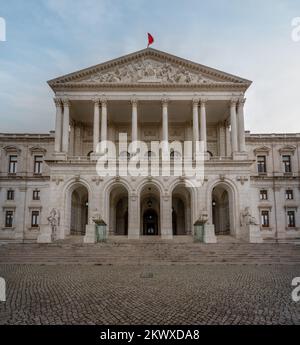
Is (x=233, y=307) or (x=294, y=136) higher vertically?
(x=294, y=136)

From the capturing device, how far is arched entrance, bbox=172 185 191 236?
4103 cm

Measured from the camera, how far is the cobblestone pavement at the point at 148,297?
971 cm

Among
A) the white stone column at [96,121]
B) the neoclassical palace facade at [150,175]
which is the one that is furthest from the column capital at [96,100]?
the neoclassical palace facade at [150,175]

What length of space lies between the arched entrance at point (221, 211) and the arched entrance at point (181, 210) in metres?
3.21

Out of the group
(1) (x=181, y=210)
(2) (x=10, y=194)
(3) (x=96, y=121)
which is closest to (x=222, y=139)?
(1) (x=181, y=210)

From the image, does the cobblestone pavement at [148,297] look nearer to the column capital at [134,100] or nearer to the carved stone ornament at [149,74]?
the column capital at [134,100]

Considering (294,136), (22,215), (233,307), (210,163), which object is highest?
(294,136)

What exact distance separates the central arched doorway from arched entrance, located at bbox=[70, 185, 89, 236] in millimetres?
8062

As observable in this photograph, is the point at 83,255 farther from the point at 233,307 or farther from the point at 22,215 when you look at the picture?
the point at 22,215

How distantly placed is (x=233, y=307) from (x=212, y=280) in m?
5.16

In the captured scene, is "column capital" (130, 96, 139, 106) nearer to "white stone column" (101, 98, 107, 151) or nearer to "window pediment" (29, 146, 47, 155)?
"white stone column" (101, 98, 107, 151)

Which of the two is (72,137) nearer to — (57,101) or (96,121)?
(57,101)
